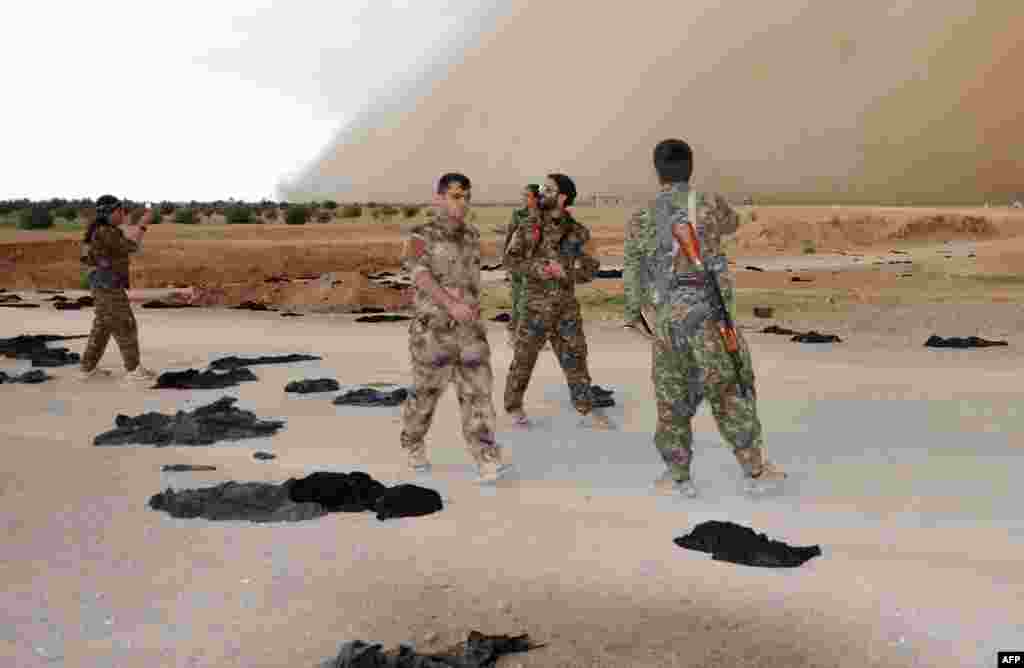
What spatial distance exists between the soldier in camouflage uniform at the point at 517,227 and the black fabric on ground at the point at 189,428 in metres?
2.46

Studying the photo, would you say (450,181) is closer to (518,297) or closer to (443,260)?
(443,260)

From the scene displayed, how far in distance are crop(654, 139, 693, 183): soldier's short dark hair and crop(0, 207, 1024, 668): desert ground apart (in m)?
2.15

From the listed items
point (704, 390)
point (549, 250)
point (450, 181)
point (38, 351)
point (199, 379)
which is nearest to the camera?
point (704, 390)

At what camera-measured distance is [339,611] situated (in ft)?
21.5

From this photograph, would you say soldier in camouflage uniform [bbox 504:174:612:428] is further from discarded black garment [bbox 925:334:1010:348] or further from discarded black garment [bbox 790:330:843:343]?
discarded black garment [bbox 925:334:1010:348]

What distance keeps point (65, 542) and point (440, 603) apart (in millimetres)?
2669

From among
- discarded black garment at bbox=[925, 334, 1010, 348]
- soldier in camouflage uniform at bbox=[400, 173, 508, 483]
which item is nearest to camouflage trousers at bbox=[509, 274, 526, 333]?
soldier in camouflage uniform at bbox=[400, 173, 508, 483]

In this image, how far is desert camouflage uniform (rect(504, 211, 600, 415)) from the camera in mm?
11258

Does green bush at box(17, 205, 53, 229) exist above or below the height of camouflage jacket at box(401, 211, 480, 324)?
below

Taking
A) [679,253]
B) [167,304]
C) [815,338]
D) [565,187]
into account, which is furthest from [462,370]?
[167,304]

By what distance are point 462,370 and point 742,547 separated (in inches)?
105

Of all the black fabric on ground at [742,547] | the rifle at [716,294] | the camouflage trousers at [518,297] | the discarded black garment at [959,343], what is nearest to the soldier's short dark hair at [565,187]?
the camouflage trousers at [518,297]

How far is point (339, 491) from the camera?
8.84 metres

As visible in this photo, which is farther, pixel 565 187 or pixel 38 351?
pixel 38 351
